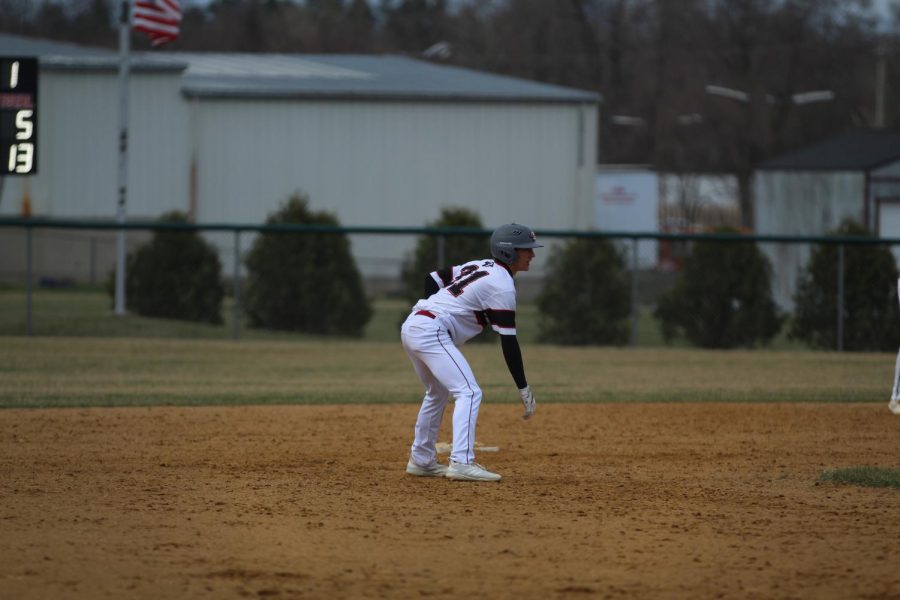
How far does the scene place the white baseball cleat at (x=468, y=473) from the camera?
371 inches

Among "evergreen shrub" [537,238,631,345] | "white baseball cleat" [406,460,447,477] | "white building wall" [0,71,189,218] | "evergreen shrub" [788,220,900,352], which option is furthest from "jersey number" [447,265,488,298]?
"white building wall" [0,71,189,218]

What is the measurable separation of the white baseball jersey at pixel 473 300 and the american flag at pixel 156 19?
1620 centimetres

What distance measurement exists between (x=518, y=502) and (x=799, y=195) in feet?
91.3

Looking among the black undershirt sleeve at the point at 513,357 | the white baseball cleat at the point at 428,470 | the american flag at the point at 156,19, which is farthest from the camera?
the american flag at the point at 156,19

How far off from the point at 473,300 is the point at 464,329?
339 mm

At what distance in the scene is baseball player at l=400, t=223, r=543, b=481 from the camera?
29.5 feet

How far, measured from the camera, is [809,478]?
32.4 ft

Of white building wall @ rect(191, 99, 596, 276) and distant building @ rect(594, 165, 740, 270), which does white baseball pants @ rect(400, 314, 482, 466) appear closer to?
white building wall @ rect(191, 99, 596, 276)

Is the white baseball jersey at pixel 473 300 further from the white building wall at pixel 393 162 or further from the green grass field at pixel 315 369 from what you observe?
the white building wall at pixel 393 162

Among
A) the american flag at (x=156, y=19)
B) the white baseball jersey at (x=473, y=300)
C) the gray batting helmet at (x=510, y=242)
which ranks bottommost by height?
the white baseball jersey at (x=473, y=300)

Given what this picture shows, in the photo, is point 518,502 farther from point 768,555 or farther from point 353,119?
point 353,119

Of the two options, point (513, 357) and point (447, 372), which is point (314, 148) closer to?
point (447, 372)

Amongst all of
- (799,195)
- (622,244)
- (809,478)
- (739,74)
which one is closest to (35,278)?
(622,244)

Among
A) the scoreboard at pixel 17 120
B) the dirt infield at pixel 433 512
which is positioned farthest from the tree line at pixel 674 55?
the dirt infield at pixel 433 512
